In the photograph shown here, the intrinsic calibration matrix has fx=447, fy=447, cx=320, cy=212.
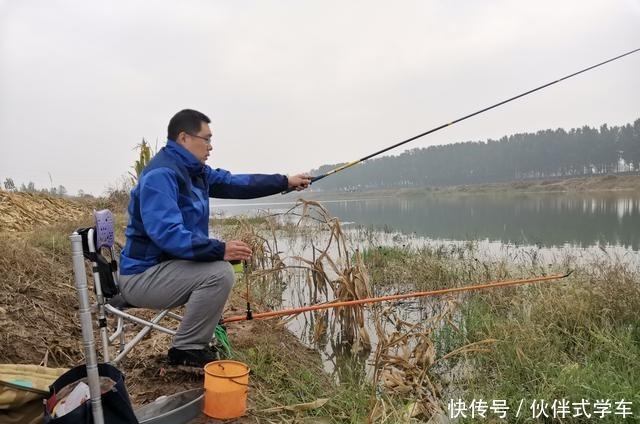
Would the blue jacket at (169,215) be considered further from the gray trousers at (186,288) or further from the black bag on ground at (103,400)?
the black bag on ground at (103,400)

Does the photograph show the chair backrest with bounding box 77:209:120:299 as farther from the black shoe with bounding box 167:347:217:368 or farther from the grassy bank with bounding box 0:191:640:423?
the grassy bank with bounding box 0:191:640:423

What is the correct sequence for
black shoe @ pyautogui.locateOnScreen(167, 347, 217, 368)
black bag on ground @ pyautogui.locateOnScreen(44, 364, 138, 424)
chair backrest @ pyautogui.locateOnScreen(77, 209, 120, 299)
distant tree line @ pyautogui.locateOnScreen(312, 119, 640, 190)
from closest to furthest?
black bag on ground @ pyautogui.locateOnScreen(44, 364, 138, 424) → chair backrest @ pyautogui.locateOnScreen(77, 209, 120, 299) → black shoe @ pyautogui.locateOnScreen(167, 347, 217, 368) → distant tree line @ pyautogui.locateOnScreen(312, 119, 640, 190)

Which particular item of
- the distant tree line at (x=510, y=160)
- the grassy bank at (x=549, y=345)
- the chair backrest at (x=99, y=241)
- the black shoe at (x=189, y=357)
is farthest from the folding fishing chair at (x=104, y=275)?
the distant tree line at (x=510, y=160)

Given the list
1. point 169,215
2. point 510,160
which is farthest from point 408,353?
point 510,160

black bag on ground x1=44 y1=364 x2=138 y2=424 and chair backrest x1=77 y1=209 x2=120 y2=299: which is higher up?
chair backrest x1=77 y1=209 x2=120 y2=299

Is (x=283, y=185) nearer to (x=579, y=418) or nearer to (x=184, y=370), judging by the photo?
(x=184, y=370)

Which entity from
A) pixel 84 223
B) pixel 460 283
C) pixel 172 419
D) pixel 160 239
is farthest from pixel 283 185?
pixel 84 223

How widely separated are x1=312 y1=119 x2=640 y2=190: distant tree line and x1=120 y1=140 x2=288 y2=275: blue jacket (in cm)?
6943

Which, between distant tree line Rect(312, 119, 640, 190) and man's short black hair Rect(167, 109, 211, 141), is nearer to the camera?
man's short black hair Rect(167, 109, 211, 141)

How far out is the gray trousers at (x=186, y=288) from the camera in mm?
2699

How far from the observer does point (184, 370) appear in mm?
2916

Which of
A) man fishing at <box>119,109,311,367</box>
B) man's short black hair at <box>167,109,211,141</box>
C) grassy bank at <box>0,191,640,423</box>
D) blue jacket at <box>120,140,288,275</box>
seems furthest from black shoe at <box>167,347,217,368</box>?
man's short black hair at <box>167,109,211,141</box>

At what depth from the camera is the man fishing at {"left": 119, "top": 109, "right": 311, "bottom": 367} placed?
258cm

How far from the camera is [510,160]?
3418 inches
